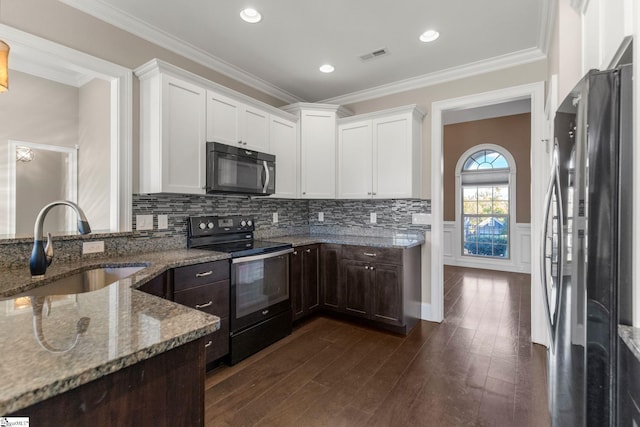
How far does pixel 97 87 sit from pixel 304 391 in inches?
141

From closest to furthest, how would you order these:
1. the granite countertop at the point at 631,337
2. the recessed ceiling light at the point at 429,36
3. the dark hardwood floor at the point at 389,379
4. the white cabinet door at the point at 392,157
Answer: the granite countertop at the point at 631,337
the dark hardwood floor at the point at 389,379
the recessed ceiling light at the point at 429,36
the white cabinet door at the point at 392,157

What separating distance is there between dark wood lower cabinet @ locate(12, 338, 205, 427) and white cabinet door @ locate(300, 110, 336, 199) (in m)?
2.87

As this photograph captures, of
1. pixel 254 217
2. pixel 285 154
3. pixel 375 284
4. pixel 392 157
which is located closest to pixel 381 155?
pixel 392 157

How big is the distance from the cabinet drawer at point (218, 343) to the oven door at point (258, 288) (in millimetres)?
67

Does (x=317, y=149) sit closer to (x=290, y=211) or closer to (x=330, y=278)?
(x=290, y=211)

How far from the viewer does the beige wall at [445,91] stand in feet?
9.75

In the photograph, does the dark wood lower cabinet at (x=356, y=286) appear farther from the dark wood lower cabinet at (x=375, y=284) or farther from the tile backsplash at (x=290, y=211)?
the tile backsplash at (x=290, y=211)

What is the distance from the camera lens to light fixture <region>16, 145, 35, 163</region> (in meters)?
3.39

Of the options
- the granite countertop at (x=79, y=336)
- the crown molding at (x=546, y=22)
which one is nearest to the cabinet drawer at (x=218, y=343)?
the granite countertop at (x=79, y=336)

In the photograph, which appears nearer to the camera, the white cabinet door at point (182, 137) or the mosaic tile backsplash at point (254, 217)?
the mosaic tile backsplash at point (254, 217)

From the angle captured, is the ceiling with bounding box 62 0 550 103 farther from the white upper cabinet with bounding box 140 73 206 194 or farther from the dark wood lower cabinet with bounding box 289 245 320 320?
the dark wood lower cabinet with bounding box 289 245 320 320

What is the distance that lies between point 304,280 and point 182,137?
70.3 inches

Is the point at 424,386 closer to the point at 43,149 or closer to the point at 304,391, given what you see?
the point at 304,391

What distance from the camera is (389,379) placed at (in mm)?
2234
